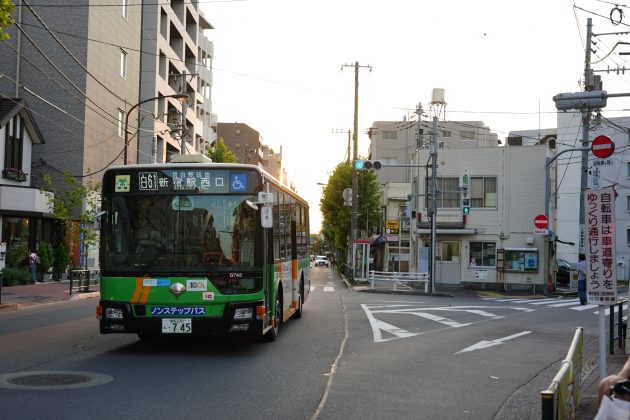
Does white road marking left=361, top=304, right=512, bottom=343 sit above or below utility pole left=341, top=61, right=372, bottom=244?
below

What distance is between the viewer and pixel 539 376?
958cm

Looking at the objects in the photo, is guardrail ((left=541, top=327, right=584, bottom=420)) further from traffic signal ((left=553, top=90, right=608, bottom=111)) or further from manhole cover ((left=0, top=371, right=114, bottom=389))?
traffic signal ((left=553, top=90, right=608, bottom=111))

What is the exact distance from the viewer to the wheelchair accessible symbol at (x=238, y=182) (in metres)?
10.6

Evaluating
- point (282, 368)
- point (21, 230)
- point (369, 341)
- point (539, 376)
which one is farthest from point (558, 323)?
point (21, 230)

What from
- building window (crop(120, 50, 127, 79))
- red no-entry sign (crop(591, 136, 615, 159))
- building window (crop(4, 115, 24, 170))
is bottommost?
red no-entry sign (crop(591, 136, 615, 159))

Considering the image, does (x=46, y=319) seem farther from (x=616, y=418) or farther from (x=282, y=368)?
(x=616, y=418)

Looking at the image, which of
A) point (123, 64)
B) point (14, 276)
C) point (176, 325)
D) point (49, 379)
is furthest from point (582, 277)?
point (123, 64)

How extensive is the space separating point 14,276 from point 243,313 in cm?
2112

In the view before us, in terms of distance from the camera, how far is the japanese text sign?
764 centimetres

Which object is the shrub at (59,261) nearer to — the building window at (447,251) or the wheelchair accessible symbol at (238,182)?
the building window at (447,251)

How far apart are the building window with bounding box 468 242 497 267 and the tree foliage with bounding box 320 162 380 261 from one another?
22.1 metres

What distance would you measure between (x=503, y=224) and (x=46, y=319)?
2626cm

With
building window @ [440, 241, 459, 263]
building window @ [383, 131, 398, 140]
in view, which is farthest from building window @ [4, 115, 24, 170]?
building window @ [383, 131, 398, 140]

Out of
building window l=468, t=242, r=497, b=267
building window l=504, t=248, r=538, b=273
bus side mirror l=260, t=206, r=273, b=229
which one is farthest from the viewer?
building window l=468, t=242, r=497, b=267
